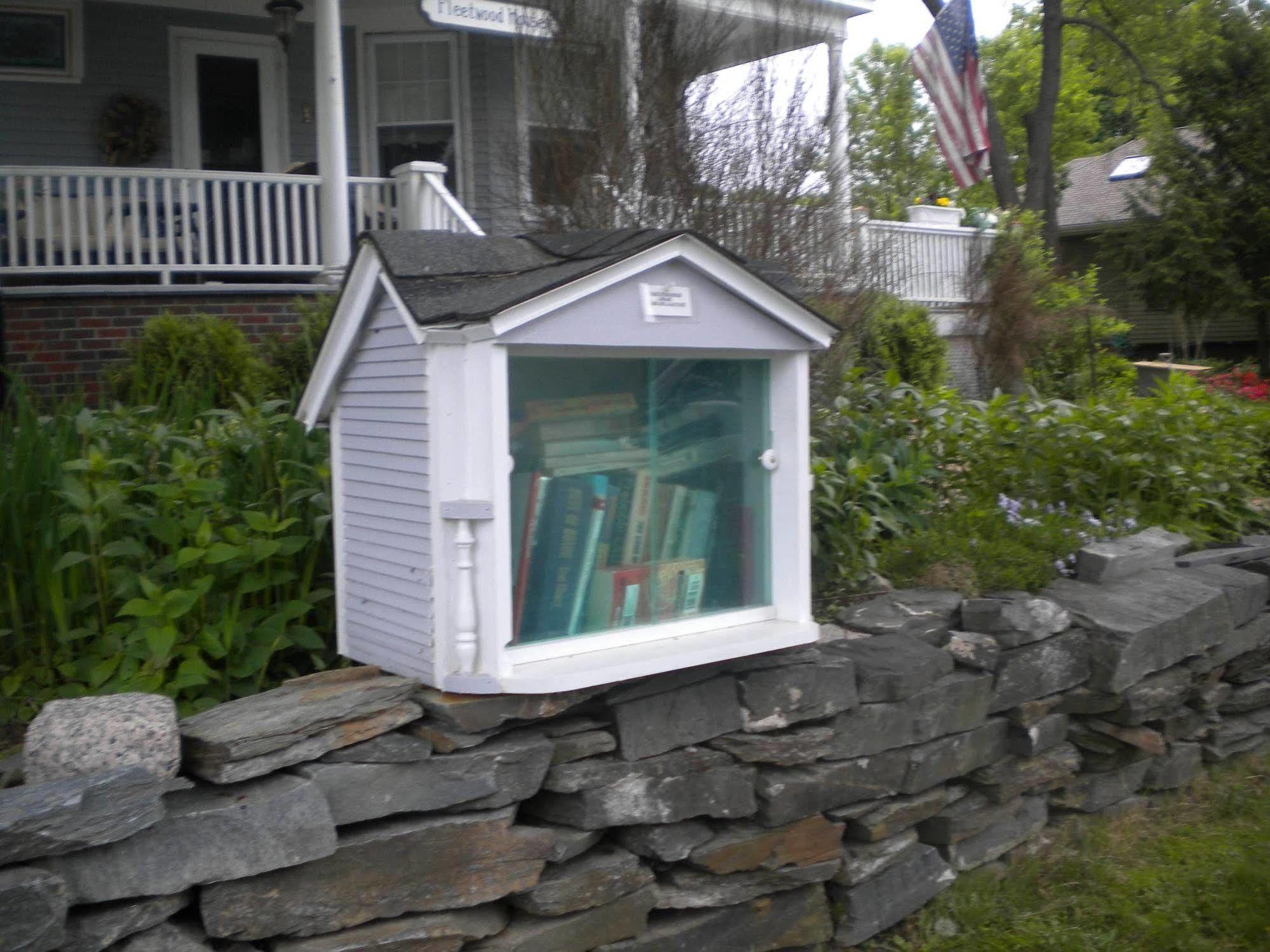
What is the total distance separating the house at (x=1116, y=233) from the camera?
23.2 m

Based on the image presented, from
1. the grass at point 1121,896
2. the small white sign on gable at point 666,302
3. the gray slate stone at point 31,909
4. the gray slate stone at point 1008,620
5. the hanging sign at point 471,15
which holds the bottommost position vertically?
the grass at point 1121,896

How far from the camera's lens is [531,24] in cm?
695

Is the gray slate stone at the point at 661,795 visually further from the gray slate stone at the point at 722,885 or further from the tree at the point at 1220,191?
the tree at the point at 1220,191

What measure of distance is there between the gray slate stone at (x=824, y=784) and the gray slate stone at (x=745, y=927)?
26 cm

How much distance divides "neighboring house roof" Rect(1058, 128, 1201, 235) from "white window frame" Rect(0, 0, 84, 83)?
1764 centimetres

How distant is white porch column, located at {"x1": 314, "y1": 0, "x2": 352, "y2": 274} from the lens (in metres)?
9.51

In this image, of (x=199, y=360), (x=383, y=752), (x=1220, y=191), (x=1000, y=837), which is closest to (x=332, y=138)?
(x=199, y=360)

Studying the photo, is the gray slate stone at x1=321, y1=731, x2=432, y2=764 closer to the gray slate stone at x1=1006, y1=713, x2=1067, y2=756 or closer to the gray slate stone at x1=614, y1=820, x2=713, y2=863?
the gray slate stone at x1=614, y1=820, x2=713, y2=863

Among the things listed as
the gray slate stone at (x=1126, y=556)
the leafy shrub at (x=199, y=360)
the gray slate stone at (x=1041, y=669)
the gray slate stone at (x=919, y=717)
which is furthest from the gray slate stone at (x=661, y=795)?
the leafy shrub at (x=199, y=360)

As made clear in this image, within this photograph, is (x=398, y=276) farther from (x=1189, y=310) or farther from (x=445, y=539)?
(x=1189, y=310)

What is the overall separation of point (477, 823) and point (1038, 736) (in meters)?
2.38

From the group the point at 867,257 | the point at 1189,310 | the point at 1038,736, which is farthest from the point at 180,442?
the point at 1189,310

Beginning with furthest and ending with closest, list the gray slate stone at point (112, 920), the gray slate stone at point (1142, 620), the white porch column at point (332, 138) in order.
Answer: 1. the white porch column at point (332, 138)
2. the gray slate stone at point (1142, 620)
3. the gray slate stone at point (112, 920)

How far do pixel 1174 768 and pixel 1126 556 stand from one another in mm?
895
